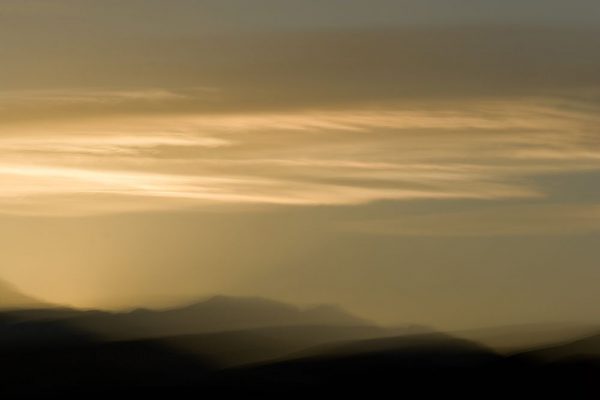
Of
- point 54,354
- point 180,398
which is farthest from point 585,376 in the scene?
point 54,354

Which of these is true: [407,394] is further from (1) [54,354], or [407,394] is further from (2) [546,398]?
(1) [54,354]

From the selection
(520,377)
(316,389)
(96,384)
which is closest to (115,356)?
(96,384)

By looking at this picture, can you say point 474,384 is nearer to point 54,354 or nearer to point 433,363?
point 433,363

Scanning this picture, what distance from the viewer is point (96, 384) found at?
7.29 meters

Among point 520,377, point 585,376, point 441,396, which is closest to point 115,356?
point 441,396

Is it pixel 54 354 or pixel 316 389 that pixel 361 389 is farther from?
pixel 54 354

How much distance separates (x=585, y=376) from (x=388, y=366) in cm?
165

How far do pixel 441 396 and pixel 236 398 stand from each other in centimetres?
176

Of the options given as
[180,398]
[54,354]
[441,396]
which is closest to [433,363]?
[441,396]

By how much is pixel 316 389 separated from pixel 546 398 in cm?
196

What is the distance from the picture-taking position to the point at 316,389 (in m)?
7.29

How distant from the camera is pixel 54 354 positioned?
24.2 feet

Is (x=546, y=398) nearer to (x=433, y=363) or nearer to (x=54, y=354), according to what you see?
(x=433, y=363)

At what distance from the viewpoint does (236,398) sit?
718cm
